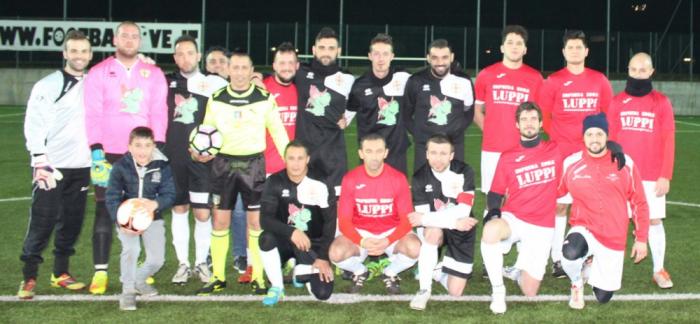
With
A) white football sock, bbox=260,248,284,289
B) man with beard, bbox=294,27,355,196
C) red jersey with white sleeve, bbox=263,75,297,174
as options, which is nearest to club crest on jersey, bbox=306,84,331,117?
man with beard, bbox=294,27,355,196

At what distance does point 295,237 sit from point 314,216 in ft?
1.04

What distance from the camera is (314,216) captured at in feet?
21.1

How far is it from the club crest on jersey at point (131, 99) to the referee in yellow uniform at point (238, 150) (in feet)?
1.74

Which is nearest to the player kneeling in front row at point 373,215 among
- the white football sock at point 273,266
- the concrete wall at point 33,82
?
the white football sock at point 273,266

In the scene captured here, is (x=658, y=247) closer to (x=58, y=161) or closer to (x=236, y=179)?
(x=236, y=179)

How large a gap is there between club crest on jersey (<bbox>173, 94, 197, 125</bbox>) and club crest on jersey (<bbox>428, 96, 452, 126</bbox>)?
2027 mm

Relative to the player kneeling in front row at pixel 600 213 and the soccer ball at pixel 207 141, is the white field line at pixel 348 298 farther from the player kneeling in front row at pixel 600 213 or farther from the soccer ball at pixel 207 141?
the soccer ball at pixel 207 141

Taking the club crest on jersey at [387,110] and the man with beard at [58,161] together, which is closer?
the man with beard at [58,161]

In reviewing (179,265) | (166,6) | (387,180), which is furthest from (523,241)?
(166,6)

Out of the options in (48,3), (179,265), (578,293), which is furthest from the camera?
(48,3)

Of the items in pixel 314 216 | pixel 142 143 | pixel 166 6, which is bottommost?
pixel 314 216

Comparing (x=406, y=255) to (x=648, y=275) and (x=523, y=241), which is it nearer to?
(x=523, y=241)

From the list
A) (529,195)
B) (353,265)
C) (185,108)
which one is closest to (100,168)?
(185,108)

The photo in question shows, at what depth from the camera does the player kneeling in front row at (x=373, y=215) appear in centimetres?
644
